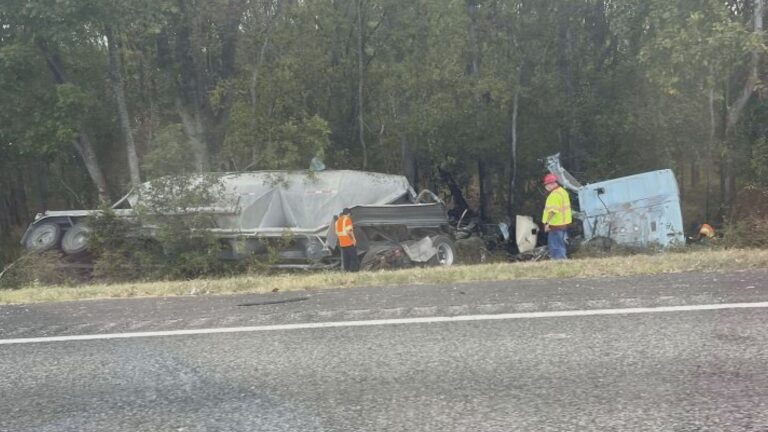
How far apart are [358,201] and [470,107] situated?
22.3ft

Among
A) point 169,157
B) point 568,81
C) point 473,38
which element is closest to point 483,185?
point 568,81

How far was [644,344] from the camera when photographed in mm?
4582

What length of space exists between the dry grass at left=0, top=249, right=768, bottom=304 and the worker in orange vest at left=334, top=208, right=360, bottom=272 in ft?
11.7

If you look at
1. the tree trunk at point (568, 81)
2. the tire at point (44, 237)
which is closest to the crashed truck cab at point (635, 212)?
the tree trunk at point (568, 81)

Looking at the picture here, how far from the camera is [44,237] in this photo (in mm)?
13656

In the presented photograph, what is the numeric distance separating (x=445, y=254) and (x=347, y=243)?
2420mm

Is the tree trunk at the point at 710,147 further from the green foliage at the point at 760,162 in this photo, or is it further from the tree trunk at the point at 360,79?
the tree trunk at the point at 360,79

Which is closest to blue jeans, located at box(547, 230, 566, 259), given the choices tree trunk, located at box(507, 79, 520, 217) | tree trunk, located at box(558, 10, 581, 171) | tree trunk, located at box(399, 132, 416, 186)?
tree trunk, located at box(399, 132, 416, 186)

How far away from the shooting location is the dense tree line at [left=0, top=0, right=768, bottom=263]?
1664 centimetres

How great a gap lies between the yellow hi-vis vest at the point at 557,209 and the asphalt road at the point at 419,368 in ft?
14.6

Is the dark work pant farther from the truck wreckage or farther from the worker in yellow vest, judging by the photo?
the worker in yellow vest

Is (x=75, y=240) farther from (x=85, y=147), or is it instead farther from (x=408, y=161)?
(x=408, y=161)

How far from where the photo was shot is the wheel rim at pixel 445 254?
1347cm

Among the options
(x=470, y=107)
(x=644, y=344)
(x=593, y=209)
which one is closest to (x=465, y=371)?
(x=644, y=344)
